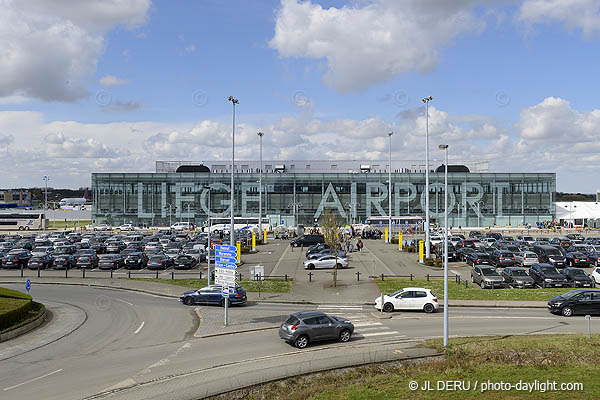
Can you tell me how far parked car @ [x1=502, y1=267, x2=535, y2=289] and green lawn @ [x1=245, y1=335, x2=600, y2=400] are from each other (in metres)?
16.2

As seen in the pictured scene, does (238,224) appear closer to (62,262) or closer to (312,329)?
(62,262)

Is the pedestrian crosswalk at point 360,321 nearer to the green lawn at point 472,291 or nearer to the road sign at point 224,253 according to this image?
the green lawn at point 472,291

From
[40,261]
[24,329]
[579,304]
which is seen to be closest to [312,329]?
[24,329]

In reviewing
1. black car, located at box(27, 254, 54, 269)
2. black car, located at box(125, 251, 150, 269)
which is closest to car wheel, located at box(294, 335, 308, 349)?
black car, located at box(125, 251, 150, 269)

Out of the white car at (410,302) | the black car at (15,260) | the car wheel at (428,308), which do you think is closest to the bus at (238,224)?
the black car at (15,260)

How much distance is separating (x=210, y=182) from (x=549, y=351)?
99852mm

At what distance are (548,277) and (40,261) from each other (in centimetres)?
4425

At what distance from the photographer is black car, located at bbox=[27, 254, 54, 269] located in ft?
154

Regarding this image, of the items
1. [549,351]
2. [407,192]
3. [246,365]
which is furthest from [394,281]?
[407,192]

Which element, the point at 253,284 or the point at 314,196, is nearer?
the point at 253,284

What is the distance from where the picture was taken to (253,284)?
1499 inches

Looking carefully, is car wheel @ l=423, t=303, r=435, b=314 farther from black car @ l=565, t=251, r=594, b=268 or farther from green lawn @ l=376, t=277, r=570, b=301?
black car @ l=565, t=251, r=594, b=268

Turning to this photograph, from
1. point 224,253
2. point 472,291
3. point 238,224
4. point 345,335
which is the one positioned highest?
point 224,253

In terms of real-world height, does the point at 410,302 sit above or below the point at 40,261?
below
